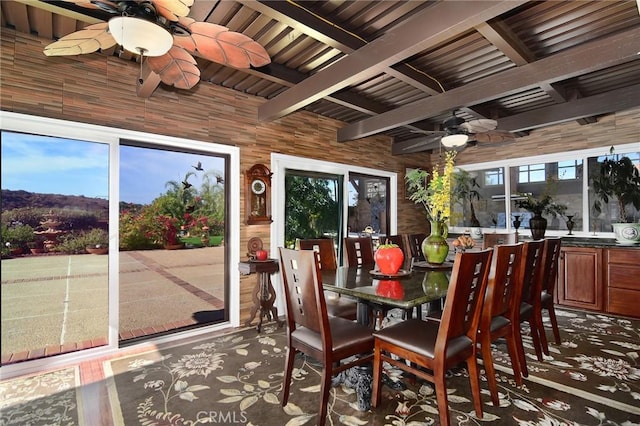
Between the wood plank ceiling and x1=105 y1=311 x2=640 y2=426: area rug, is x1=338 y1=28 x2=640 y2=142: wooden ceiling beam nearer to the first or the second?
the wood plank ceiling

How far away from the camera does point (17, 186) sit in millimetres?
2654

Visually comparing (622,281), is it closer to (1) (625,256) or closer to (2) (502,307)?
(1) (625,256)

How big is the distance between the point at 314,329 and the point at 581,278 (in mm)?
4213

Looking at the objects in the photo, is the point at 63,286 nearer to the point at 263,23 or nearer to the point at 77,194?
the point at 77,194

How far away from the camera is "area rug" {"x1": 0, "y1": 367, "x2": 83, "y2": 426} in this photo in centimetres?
197

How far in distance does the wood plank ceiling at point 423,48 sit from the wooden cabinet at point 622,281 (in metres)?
1.79

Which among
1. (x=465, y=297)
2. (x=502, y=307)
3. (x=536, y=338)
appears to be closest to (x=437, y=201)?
(x=502, y=307)

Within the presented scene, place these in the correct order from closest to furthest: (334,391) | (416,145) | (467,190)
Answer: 1. (334,391)
2. (416,145)
3. (467,190)

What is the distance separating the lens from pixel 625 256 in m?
3.88

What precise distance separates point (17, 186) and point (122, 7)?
6.89ft

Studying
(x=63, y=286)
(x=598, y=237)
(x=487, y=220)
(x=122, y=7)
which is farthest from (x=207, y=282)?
(x=598, y=237)

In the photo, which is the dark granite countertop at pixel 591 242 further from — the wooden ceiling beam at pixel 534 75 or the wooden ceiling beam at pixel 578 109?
the wooden ceiling beam at pixel 534 75

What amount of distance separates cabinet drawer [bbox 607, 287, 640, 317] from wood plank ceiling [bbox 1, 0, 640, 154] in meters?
2.22

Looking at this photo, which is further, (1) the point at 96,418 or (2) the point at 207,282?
(2) the point at 207,282
